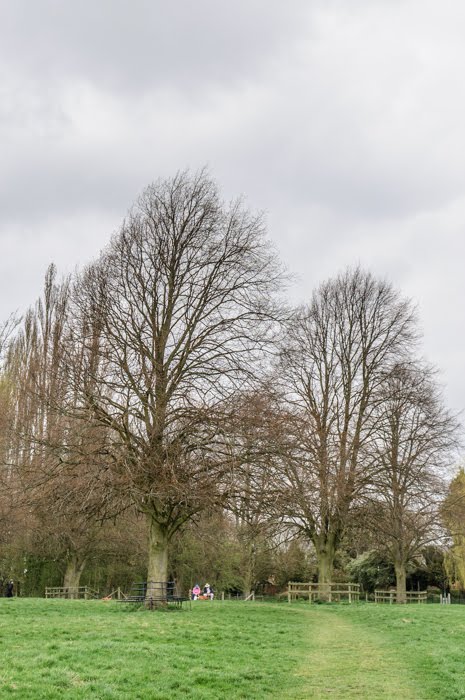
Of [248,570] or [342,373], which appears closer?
[342,373]

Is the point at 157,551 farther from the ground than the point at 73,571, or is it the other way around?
the point at 157,551

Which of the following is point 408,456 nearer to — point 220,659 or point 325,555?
point 325,555

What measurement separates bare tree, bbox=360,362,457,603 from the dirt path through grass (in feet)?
49.9

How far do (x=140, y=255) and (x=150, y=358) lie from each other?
3988 millimetres

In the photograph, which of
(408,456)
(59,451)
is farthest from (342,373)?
(59,451)

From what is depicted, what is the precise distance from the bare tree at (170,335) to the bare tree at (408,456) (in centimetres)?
1143

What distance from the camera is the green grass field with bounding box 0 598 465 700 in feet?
29.7

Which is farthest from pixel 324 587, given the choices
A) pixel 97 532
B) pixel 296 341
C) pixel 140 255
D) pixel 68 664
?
pixel 68 664

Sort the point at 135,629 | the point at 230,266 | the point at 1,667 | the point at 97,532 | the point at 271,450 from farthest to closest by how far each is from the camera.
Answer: the point at 97,532 → the point at 230,266 → the point at 271,450 → the point at 135,629 → the point at 1,667

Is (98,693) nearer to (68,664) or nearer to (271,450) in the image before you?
(68,664)

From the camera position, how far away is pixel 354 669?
37.0 ft

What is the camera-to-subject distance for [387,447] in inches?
1316

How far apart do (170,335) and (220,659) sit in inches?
540

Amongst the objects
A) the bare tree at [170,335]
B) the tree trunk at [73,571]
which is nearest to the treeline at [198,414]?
the bare tree at [170,335]
